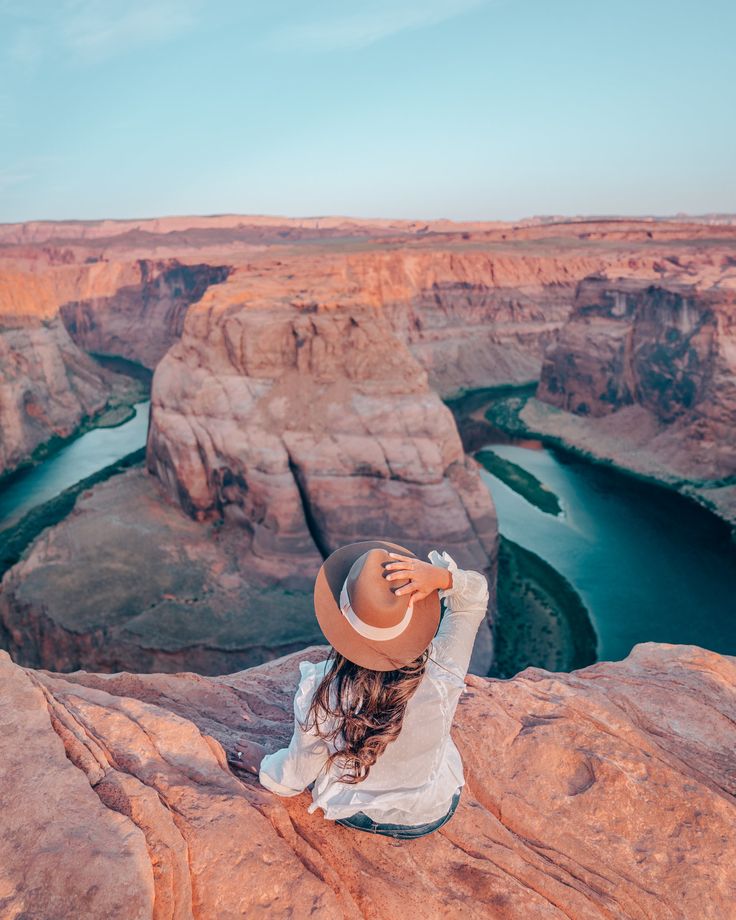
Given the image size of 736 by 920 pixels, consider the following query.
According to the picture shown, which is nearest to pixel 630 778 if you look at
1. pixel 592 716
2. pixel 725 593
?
pixel 592 716

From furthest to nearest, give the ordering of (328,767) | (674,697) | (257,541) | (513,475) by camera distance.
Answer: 1. (513,475)
2. (257,541)
3. (674,697)
4. (328,767)

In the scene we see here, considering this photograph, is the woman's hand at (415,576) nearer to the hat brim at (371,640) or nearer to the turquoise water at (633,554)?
the hat brim at (371,640)

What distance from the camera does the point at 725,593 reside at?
2509 cm

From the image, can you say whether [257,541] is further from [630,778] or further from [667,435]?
[667,435]

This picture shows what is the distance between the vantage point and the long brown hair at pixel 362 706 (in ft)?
12.3

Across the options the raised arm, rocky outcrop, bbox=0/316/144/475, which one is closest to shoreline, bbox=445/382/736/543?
rocky outcrop, bbox=0/316/144/475

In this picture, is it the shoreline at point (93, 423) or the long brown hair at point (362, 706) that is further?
the shoreline at point (93, 423)

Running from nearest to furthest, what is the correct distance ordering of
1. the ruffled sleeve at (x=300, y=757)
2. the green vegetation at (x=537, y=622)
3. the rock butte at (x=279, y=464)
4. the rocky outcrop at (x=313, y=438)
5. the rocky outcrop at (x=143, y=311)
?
the ruffled sleeve at (x=300, y=757) → the rock butte at (x=279, y=464) → the green vegetation at (x=537, y=622) → the rocky outcrop at (x=313, y=438) → the rocky outcrop at (x=143, y=311)

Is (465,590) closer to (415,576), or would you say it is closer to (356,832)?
Answer: (415,576)

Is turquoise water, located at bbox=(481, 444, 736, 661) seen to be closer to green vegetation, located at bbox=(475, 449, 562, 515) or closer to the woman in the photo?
green vegetation, located at bbox=(475, 449, 562, 515)

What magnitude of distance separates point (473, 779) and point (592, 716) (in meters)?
1.55

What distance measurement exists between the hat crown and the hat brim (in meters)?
0.15

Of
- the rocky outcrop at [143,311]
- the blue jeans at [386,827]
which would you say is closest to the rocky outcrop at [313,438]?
the blue jeans at [386,827]

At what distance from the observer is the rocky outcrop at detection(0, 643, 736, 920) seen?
3500 millimetres
